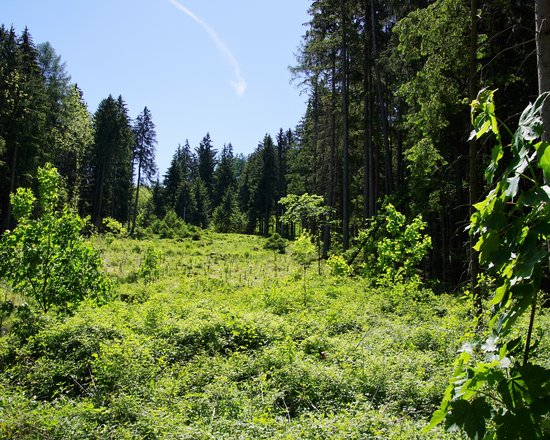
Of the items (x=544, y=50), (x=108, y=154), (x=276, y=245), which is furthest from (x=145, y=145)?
(x=544, y=50)

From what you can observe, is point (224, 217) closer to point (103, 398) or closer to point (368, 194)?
point (368, 194)

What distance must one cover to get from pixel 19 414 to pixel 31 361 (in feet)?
8.79

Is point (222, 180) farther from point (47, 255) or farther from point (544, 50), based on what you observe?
point (544, 50)

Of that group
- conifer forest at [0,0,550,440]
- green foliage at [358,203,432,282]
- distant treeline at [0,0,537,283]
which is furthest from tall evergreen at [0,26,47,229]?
green foliage at [358,203,432,282]

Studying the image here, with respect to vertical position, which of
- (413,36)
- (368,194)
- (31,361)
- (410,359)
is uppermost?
(413,36)

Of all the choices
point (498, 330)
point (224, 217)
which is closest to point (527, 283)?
point (498, 330)

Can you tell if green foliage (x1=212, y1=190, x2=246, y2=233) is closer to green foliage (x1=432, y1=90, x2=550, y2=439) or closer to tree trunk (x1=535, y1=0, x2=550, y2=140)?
tree trunk (x1=535, y1=0, x2=550, y2=140)

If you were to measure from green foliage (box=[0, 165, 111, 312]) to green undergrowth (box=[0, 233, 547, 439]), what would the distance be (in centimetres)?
65

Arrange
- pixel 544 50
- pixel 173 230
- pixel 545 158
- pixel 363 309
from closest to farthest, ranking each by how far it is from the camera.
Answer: pixel 545 158 → pixel 544 50 → pixel 363 309 → pixel 173 230

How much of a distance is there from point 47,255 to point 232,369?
5.27 meters

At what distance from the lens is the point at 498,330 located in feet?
4.51

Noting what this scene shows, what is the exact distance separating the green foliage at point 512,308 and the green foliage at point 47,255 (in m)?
9.04

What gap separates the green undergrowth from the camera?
4.09 meters

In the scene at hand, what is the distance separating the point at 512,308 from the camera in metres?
1.33
